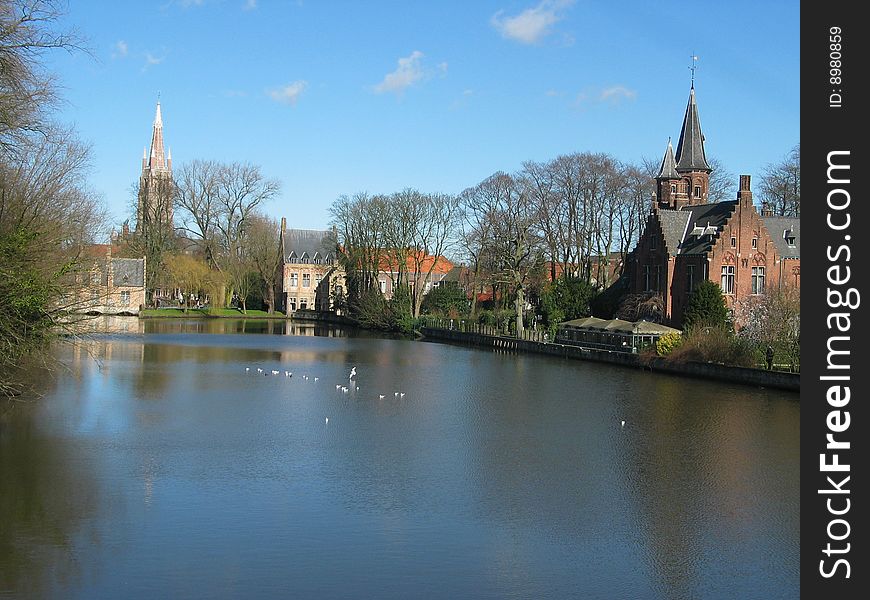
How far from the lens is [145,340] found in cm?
4194

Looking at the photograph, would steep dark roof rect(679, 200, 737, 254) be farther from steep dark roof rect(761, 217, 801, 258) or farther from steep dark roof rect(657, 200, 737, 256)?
steep dark roof rect(761, 217, 801, 258)

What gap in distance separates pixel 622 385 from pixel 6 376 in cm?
1707

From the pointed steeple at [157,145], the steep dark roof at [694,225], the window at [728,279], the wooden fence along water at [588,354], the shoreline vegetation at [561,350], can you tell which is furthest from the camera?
the pointed steeple at [157,145]

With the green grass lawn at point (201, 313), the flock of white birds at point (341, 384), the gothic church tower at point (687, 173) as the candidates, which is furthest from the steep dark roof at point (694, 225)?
the green grass lawn at point (201, 313)

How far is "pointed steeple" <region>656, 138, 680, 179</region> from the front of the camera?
4672 cm

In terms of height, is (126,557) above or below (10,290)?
below

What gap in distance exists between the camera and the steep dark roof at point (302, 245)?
81000 millimetres

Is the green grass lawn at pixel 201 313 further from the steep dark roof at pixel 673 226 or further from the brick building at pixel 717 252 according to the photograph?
the steep dark roof at pixel 673 226

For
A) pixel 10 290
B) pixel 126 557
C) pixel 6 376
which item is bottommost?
pixel 126 557

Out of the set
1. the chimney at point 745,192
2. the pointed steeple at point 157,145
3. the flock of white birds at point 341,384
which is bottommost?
the flock of white birds at point 341,384

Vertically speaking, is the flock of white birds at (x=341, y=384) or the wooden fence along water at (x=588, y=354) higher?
the wooden fence along water at (x=588, y=354)

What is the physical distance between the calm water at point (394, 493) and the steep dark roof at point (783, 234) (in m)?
15.7

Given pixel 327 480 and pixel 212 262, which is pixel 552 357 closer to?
pixel 327 480
